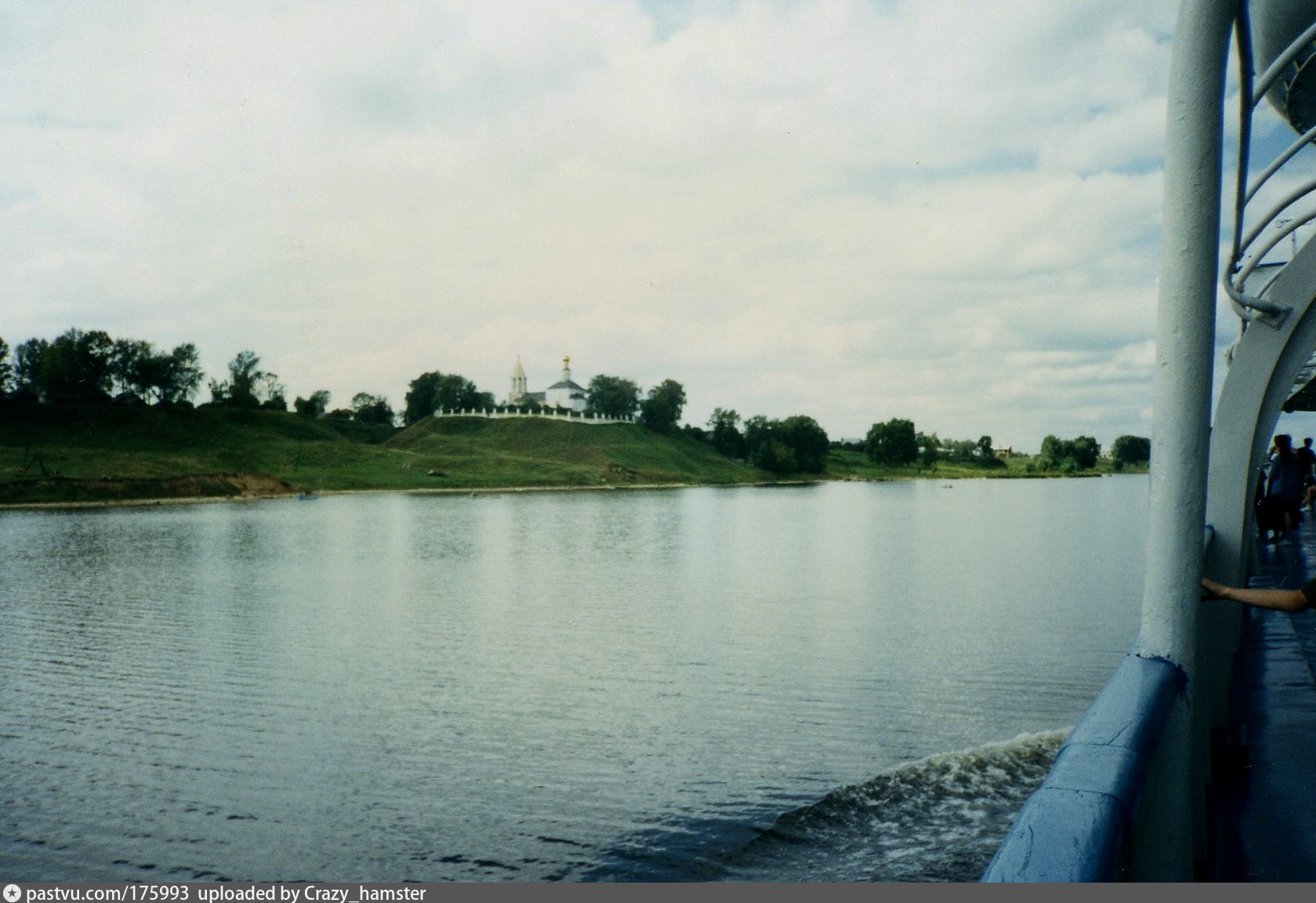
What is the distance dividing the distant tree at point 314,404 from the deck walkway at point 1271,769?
156 meters

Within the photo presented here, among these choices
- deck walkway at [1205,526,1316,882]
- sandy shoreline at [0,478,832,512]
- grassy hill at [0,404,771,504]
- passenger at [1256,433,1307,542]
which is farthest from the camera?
grassy hill at [0,404,771,504]

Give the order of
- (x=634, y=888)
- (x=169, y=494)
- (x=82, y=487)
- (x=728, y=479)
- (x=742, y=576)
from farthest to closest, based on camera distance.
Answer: (x=728, y=479) → (x=169, y=494) → (x=82, y=487) → (x=742, y=576) → (x=634, y=888)

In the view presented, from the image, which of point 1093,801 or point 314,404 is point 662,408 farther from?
point 1093,801

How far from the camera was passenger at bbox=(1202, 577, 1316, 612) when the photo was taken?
13.0 feet

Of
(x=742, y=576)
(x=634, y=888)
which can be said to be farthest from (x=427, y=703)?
(x=742, y=576)

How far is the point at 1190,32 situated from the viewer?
301 centimetres

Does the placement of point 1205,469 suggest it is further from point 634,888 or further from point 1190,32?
point 634,888

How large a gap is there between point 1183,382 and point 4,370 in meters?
148

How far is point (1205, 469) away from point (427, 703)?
Answer: 14427 mm

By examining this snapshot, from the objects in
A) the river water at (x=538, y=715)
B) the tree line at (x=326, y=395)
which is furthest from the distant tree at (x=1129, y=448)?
the river water at (x=538, y=715)

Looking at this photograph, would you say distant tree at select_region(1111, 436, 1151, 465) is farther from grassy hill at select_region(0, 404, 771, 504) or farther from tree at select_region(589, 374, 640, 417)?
tree at select_region(589, 374, 640, 417)

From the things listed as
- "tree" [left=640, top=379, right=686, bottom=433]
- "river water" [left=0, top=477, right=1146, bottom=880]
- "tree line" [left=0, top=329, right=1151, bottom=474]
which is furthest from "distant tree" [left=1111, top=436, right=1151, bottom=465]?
"river water" [left=0, top=477, right=1146, bottom=880]

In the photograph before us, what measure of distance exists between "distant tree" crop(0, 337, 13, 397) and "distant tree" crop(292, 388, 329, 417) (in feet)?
128

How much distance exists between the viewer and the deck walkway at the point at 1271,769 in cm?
434
